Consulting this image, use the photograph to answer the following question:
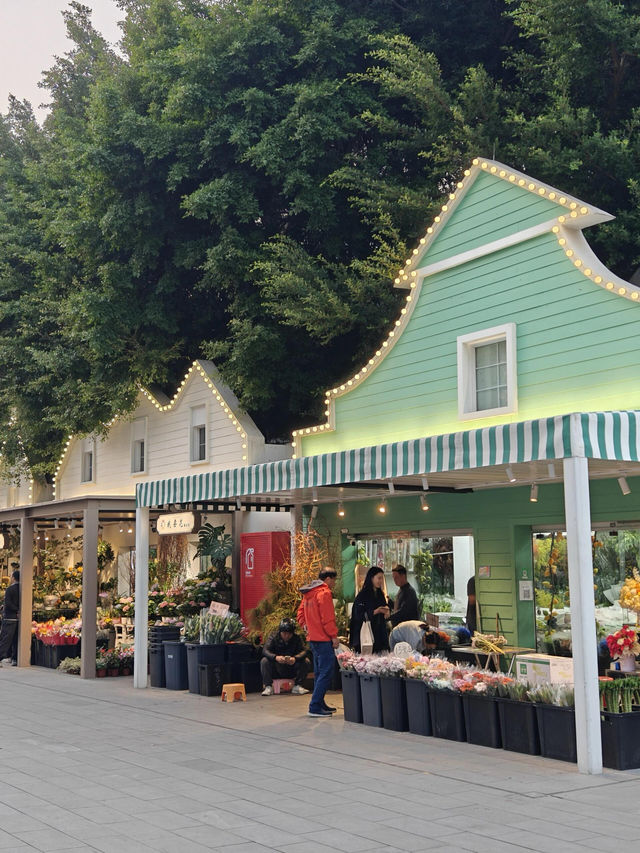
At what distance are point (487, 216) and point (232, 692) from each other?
738 centimetres

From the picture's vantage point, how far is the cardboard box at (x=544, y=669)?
938cm

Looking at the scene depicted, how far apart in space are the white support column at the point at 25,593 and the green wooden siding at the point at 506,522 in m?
8.58

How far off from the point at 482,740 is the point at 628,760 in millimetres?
1708

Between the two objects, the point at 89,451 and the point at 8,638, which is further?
the point at 89,451

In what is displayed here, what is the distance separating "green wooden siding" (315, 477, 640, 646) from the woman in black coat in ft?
4.73

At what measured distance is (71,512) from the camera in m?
18.3

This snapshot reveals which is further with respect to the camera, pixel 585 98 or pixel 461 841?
pixel 585 98

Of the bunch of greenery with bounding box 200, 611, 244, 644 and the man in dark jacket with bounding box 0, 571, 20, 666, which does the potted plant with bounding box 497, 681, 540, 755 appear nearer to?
the bunch of greenery with bounding box 200, 611, 244, 644

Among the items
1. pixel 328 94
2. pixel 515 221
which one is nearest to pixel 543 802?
pixel 515 221

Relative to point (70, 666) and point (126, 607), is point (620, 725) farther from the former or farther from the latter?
point (70, 666)

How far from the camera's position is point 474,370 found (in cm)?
1314

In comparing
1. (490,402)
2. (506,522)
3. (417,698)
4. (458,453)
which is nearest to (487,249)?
(490,402)

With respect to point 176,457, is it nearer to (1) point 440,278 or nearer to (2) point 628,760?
(1) point 440,278

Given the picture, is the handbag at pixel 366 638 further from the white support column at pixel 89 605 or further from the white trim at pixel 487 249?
the white support column at pixel 89 605
